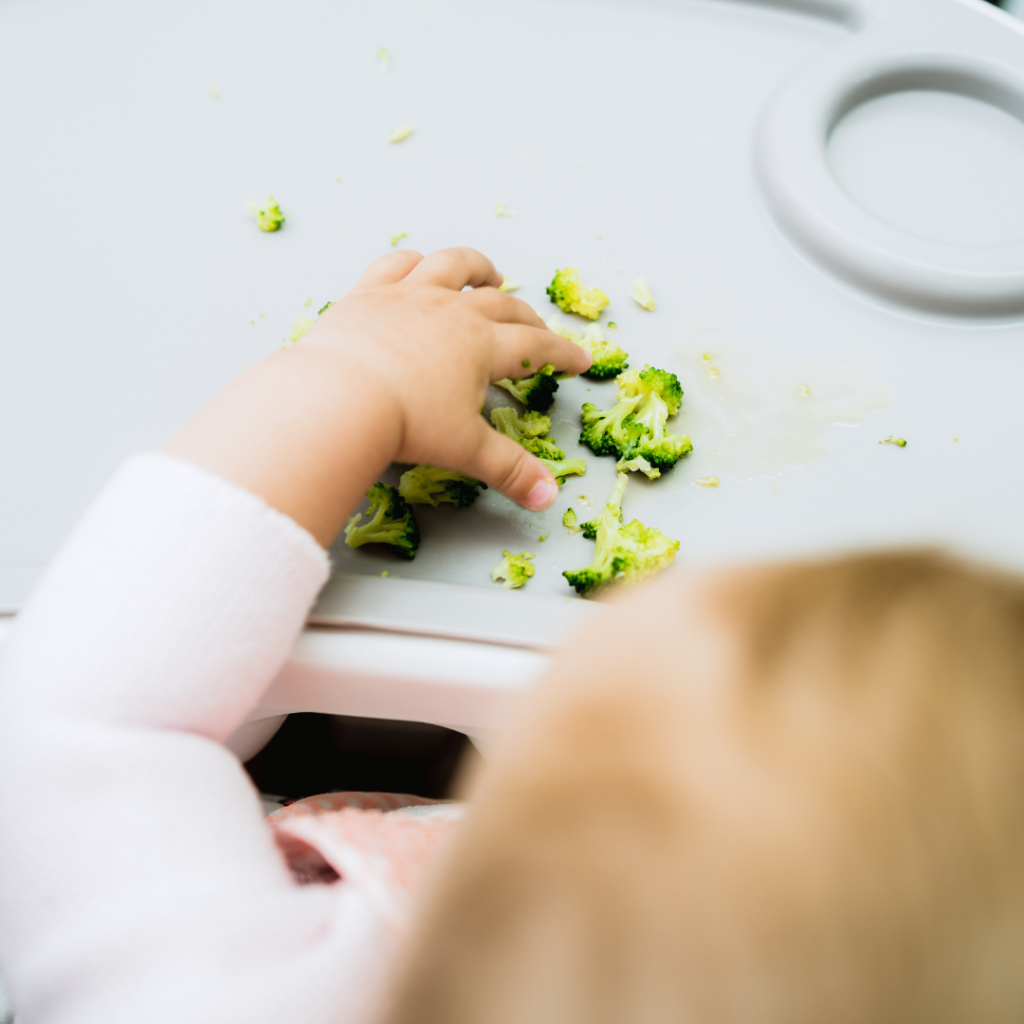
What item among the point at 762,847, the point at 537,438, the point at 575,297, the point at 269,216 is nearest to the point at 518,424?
the point at 537,438

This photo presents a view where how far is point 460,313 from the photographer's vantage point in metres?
0.58

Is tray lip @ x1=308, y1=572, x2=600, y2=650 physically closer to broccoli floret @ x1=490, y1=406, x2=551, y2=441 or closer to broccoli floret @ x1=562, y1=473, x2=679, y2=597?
broccoli floret @ x1=562, y1=473, x2=679, y2=597

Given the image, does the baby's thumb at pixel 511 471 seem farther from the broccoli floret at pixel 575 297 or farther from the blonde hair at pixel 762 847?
the blonde hair at pixel 762 847

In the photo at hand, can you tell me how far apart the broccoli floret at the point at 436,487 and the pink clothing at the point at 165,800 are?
0.10m

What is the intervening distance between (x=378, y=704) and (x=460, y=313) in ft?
0.88

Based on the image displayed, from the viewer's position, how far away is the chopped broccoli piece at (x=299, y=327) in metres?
0.62

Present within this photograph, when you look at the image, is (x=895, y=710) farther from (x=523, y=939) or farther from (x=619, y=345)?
(x=619, y=345)

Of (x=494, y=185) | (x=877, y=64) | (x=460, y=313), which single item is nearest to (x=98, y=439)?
(x=460, y=313)

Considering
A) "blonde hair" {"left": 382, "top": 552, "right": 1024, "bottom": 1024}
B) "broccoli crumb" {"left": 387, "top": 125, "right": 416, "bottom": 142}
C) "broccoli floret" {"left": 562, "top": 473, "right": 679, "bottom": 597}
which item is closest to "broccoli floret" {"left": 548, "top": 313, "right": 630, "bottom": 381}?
"broccoli floret" {"left": 562, "top": 473, "right": 679, "bottom": 597}

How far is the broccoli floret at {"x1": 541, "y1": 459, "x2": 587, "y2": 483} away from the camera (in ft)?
1.92

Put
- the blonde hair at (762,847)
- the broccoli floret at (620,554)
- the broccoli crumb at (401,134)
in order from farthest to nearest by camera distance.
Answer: the broccoli crumb at (401,134) → the broccoli floret at (620,554) → the blonde hair at (762,847)

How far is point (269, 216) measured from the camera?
2.20 feet

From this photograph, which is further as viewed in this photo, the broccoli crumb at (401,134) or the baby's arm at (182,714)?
the broccoli crumb at (401,134)

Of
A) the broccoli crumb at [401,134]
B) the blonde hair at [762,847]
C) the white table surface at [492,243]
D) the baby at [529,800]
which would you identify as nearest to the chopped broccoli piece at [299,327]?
the white table surface at [492,243]
